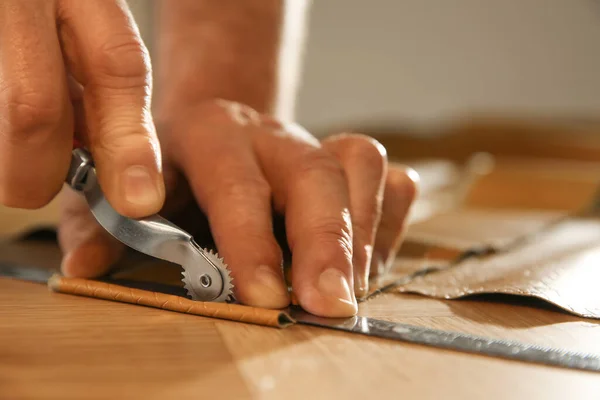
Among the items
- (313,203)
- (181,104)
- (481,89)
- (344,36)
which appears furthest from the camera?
(481,89)

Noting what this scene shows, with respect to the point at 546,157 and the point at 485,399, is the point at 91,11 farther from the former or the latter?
the point at 546,157

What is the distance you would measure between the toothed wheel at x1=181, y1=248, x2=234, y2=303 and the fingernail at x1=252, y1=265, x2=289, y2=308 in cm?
2

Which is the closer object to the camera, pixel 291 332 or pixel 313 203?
pixel 291 332

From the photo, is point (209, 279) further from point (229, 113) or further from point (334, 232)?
point (229, 113)

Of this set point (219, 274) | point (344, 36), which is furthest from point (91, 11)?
point (344, 36)

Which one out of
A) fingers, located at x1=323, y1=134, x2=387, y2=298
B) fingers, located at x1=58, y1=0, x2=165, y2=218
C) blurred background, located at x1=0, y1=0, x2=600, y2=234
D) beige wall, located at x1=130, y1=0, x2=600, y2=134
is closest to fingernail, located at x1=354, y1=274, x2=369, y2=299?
fingers, located at x1=323, y1=134, x2=387, y2=298

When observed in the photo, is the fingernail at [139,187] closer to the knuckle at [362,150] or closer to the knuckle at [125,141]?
the knuckle at [125,141]

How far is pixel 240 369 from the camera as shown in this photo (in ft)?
1.33

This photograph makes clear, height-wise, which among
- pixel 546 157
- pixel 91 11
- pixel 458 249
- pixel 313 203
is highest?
pixel 91 11

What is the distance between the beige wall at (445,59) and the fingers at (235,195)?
2.26m

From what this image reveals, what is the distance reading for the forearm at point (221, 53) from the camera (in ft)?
2.91

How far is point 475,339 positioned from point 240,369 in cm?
19

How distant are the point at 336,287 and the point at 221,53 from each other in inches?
19.2

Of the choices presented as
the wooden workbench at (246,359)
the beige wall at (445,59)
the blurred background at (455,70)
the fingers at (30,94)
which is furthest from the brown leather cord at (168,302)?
the beige wall at (445,59)
